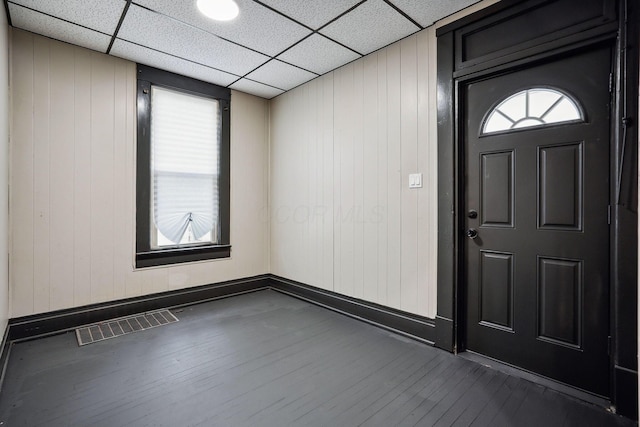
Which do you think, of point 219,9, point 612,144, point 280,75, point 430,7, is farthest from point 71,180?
point 612,144

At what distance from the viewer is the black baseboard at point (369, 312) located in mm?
2736

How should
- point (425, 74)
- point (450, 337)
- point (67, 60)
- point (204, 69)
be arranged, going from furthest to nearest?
point (204, 69) → point (67, 60) → point (425, 74) → point (450, 337)

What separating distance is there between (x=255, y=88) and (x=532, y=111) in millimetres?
3166

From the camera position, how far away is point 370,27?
2682 millimetres

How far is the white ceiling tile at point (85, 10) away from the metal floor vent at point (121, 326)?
2.71 metres

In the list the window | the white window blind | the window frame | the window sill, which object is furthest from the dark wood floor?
the window frame

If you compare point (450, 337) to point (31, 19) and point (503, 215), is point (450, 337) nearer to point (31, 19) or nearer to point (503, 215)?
point (503, 215)

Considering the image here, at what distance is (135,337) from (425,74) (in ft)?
11.4

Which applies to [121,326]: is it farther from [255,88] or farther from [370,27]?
[370,27]

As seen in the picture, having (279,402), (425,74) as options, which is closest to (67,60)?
(425,74)

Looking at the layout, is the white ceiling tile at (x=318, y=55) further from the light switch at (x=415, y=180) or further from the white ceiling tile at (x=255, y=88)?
the light switch at (x=415, y=180)

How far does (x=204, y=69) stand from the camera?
3.50 m

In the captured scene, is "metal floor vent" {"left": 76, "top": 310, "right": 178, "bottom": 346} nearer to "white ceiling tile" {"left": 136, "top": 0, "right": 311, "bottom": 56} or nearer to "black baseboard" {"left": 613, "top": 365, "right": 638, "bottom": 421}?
"white ceiling tile" {"left": 136, "top": 0, "right": 311, "bottom": 56}

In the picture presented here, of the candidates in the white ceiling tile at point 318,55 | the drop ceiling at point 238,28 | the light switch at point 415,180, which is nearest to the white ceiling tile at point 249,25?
the drop ceiling at point 238,28
